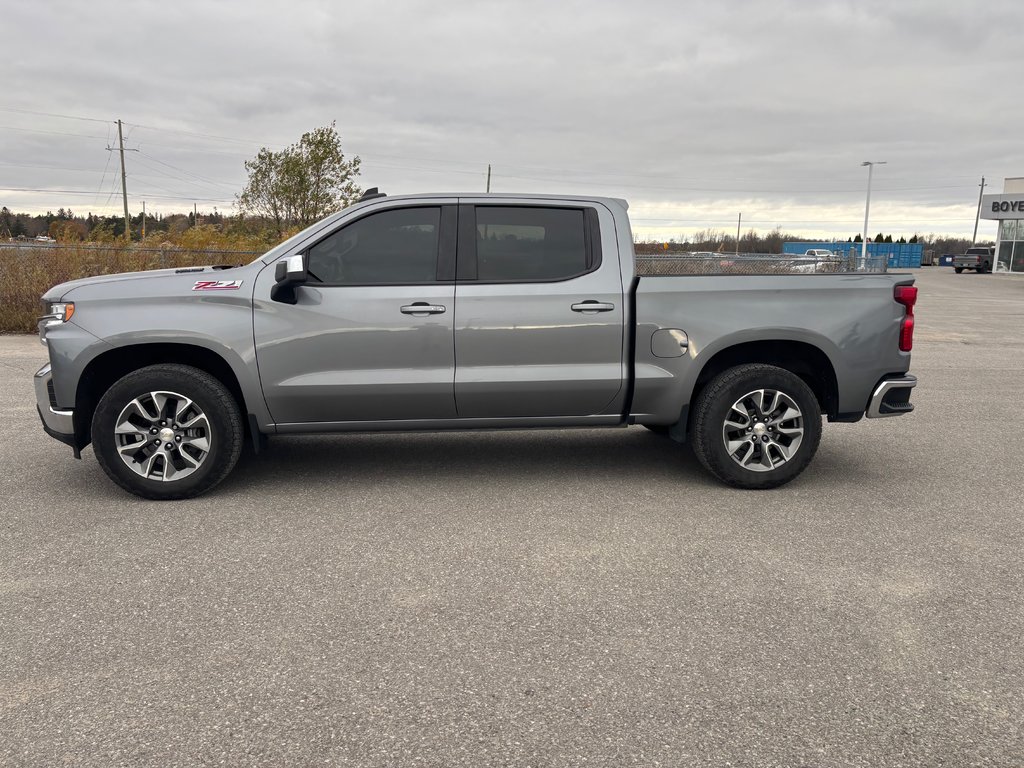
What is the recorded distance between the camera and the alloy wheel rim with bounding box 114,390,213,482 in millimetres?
5133

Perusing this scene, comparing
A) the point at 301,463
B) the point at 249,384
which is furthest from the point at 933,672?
the point at 301,463

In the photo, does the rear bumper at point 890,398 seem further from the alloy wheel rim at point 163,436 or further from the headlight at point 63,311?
the headlight at point 63,311

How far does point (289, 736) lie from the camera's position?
2.77m

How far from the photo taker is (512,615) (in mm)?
3668

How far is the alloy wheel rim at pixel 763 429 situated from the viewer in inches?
217

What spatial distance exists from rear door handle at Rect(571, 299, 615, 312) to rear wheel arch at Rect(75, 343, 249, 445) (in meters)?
2.15

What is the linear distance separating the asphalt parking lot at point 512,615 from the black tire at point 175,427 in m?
0.14

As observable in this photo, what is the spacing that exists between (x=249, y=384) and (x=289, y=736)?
2842mm

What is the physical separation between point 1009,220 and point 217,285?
6389 cm

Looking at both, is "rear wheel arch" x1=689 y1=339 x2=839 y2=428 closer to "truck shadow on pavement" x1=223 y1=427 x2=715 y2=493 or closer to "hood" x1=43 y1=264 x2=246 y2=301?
"truck shadow on pavement" x1=223 y1=427 x2=715 y2=493

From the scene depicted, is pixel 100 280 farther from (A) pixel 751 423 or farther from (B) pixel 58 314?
(A) pixel 751 423

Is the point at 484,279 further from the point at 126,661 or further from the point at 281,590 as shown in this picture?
the point at 126,661

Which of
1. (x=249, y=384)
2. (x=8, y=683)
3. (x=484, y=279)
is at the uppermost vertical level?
(x=484, y=279)

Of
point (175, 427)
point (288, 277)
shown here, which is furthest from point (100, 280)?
point (288, 277)
